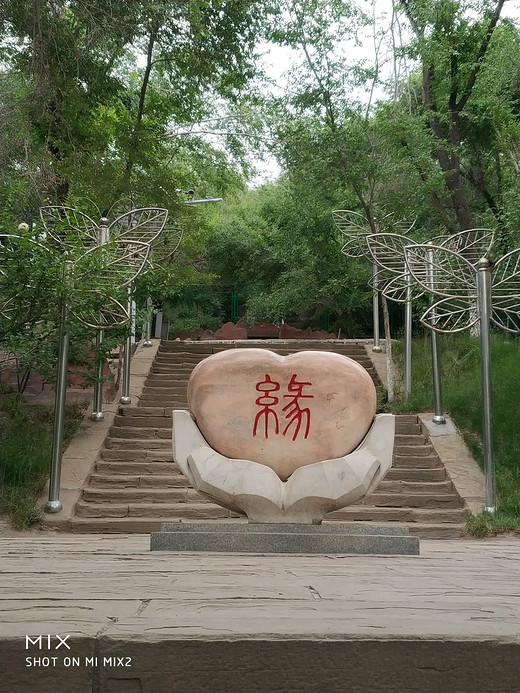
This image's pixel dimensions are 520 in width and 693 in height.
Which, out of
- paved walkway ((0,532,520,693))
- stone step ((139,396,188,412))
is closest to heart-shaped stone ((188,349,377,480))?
paved walkway ((0,532,520,693))

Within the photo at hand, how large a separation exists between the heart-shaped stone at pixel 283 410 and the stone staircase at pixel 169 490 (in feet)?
10.1

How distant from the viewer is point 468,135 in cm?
1669

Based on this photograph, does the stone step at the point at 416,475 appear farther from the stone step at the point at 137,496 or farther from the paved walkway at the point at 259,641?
the paved walkway at the point at 259,641

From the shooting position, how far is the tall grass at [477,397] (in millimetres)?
8734

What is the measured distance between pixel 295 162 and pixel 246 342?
3753 mm

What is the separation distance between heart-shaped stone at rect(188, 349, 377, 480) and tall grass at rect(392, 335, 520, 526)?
11.5ft

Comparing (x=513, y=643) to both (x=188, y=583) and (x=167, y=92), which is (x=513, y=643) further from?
(x=167, y=92)

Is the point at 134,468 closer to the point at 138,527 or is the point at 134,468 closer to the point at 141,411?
the point at 138,527

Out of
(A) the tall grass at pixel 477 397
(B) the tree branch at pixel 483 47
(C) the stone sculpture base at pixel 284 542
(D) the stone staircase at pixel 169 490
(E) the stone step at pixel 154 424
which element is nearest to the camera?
(C) the stone sculpture base at pixel 284 542

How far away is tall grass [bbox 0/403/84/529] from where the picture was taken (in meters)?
8.02

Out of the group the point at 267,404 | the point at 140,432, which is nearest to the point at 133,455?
the point at 140,432

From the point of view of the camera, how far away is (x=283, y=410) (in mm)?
5359

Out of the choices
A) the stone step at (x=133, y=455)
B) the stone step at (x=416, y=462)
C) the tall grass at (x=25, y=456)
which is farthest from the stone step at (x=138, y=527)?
the stone step at (x=133, y=455)

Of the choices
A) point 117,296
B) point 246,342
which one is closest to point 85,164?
point 246,342
